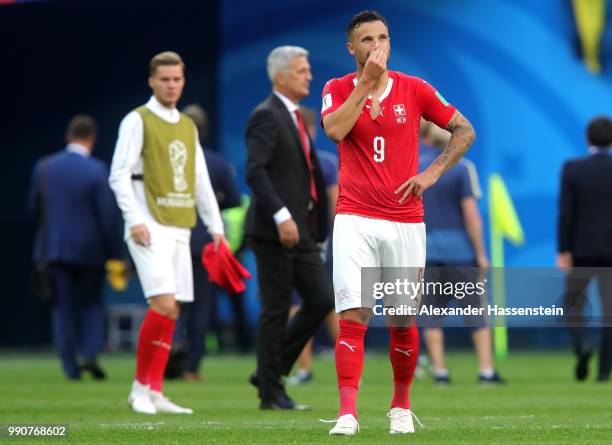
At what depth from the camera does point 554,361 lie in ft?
59.8

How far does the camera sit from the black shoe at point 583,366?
13797 millimetres

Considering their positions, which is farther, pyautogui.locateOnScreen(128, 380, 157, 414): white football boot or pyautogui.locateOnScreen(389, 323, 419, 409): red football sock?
pyautogui.locateOnScreen(128, 380, 157, 414): white football boot

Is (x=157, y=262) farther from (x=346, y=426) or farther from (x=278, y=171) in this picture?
(x=346, y=426)

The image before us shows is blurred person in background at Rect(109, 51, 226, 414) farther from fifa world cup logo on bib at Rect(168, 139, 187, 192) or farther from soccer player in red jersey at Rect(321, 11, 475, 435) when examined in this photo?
soccer player in red jersey at Rect(321, 11, 475, 435)

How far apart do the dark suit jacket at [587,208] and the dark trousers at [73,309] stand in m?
4.61

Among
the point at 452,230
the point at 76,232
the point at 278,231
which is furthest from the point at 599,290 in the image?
the point at 76,232

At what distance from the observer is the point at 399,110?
7828 millimetres

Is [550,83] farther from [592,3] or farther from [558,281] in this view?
[558,281]

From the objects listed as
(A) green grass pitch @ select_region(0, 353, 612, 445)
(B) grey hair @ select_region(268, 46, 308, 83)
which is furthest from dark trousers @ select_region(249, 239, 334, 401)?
(B) grey hair @ select_region(268, 46, 308, 83)

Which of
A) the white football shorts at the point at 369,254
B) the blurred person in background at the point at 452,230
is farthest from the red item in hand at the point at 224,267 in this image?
the blurred person in background at the point at 452,230

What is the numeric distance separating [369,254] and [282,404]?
8.53 feet

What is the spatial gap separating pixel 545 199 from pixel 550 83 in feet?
5.06

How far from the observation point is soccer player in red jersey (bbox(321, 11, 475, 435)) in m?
7.67

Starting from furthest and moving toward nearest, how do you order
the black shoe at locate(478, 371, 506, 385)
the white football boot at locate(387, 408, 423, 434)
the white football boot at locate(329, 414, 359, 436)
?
the black shoe at locate(478, 371, 506, 385), the white football boot at locate(387, 408, 423, 434), the white football boot at locate(329, 414, 359, 436)
